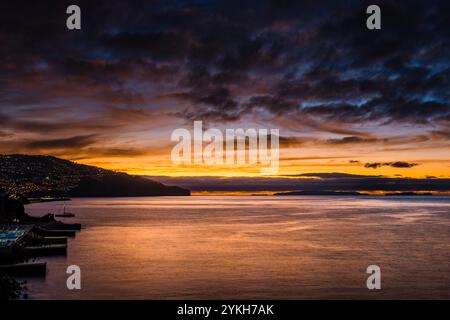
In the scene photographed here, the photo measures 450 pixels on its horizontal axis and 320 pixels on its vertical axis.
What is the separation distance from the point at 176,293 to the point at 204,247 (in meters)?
27.6

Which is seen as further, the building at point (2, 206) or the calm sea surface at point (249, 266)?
the building at point (2, 206)

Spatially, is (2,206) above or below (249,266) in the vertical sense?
above

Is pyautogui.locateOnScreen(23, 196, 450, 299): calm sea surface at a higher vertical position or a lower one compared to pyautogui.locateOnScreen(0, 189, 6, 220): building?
lower

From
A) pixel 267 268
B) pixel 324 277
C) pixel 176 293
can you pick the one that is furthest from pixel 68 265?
pixel 324 277

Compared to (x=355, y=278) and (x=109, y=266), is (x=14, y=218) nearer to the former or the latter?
(x=109, y=266)

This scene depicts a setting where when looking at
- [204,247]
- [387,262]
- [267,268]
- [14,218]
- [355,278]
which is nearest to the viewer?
[355,278]

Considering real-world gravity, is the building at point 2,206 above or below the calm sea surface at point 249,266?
above

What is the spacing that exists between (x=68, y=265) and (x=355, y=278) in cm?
2667

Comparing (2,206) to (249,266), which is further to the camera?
(2,206)

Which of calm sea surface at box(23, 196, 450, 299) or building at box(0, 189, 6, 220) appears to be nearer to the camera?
calm sea surface at box(23, 196, 450, 299)

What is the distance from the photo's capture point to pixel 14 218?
261 feet
